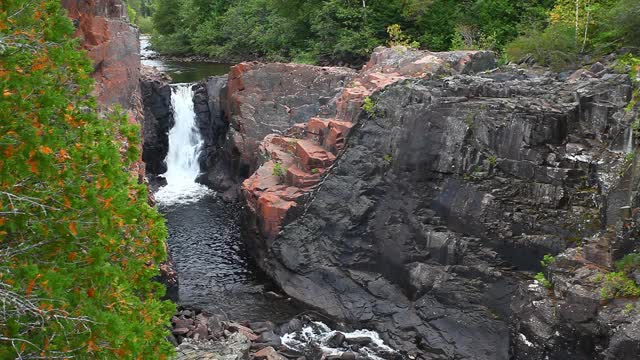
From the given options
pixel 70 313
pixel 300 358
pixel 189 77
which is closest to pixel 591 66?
pixel 300 358

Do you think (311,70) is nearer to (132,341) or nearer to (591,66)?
(591,66)

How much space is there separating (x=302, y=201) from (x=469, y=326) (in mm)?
8244

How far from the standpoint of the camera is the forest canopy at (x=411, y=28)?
26688 mm

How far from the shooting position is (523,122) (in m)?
19.4

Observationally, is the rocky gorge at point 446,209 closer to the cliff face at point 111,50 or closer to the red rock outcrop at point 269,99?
the cliff face at point 111,50

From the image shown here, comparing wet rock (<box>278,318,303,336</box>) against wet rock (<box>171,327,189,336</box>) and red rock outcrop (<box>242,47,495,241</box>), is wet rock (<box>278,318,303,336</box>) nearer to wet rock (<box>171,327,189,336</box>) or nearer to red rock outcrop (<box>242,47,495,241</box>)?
wet rock (<box>171,327,189,336</box>)

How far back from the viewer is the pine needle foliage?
6926 mm

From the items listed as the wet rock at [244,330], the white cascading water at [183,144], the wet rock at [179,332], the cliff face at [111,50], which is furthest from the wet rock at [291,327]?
the white cascading water at [183,144]

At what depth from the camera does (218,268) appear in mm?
25344

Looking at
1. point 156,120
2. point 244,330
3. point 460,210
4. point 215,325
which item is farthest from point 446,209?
point 156,120

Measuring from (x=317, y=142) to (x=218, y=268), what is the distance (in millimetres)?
6961

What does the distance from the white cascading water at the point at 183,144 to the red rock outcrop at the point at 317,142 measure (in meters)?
10.8

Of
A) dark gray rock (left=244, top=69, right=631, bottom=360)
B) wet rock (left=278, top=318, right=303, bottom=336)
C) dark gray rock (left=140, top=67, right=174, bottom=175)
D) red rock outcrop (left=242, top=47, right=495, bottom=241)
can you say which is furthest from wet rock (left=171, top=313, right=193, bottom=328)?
dark gray rock (left=140, top=67, right=174, bottom=175)

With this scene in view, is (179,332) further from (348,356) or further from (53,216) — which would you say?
(53,216)
